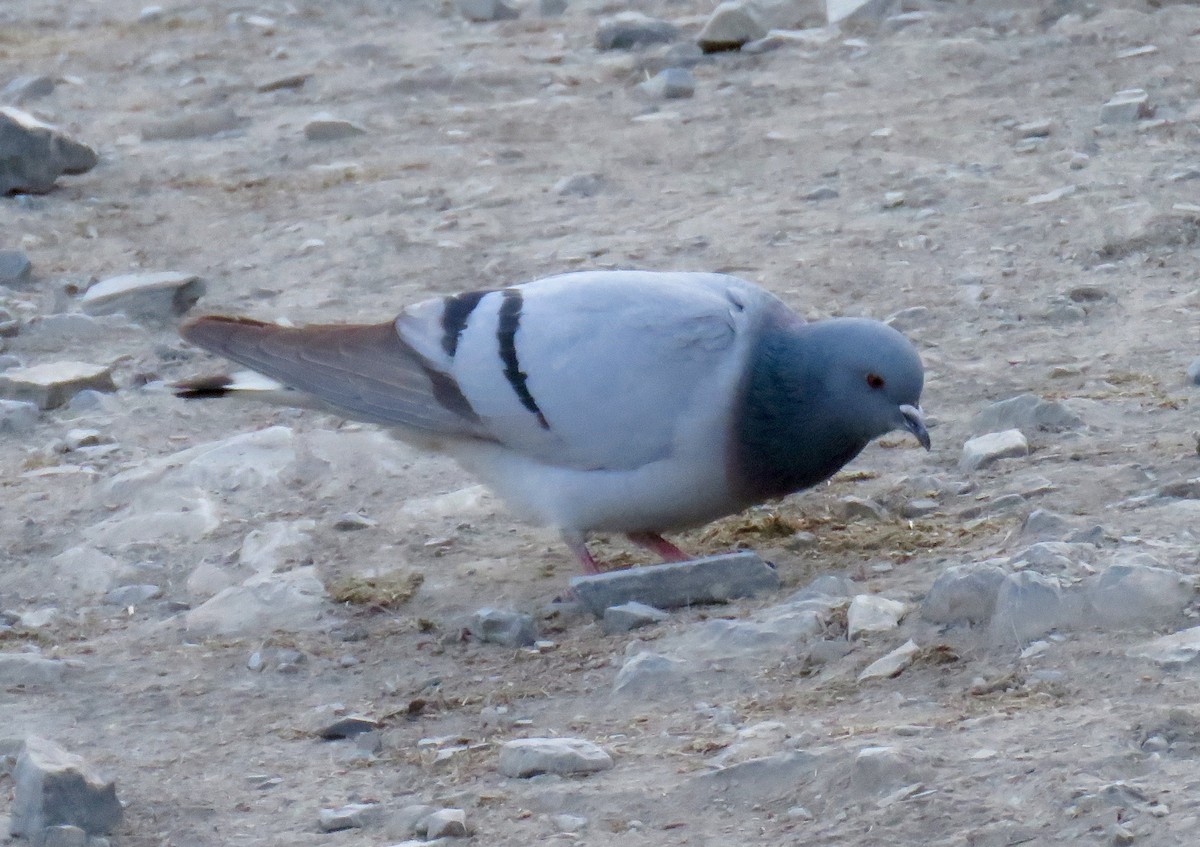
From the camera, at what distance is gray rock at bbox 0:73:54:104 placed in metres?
9.17

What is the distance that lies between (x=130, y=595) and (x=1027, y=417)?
2.13 m

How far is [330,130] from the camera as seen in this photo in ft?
→ 26.5

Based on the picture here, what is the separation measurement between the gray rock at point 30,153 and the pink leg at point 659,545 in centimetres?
413

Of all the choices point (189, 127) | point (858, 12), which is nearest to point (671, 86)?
point (858, 12)

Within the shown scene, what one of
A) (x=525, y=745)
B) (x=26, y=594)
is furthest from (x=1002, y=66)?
(x=525, y=745)

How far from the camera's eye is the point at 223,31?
10.4 m

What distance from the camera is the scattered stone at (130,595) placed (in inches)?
161

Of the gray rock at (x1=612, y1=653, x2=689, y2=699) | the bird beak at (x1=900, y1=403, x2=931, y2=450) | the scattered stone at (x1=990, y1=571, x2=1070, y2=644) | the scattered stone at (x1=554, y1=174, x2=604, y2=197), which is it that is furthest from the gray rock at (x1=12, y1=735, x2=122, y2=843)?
Result: the scattered stone at (x1=554, y1=174, x2=604, y2=197)

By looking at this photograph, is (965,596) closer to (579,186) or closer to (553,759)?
(553,759)

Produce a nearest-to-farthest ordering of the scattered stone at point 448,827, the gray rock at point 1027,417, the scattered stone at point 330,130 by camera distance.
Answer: the scattered stone at point 448,827 → the gray rock at point 1027,417 → the scattered stone at point 330,130

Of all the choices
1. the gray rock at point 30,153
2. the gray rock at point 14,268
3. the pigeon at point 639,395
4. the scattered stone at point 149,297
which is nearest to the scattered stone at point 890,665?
the pigeon at point 639,395

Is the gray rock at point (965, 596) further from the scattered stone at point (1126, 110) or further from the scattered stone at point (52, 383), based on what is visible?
the scattered stone at point (1126, 110)

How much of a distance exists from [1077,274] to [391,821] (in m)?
3.33

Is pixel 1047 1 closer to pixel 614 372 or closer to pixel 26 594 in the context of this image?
pixel 614 372
